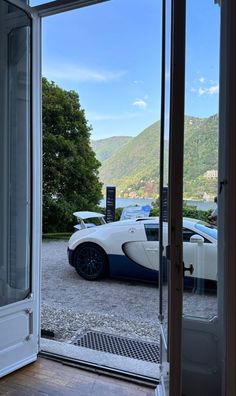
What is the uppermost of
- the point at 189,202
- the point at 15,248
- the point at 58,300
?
the point at 189,202

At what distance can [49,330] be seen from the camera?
288cm

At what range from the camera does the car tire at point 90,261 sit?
455 centimetres

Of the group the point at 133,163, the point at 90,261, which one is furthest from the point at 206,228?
the point at 133,163

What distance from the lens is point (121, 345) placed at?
2.60m

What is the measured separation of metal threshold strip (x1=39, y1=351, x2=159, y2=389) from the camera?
2.03 m

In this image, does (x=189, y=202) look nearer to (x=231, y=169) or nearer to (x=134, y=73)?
(x=231, y=169)

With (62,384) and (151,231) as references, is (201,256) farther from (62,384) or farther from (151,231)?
(151,231)

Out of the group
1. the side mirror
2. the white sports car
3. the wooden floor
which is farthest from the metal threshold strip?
the white sports car

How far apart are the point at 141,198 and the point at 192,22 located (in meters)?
5.39

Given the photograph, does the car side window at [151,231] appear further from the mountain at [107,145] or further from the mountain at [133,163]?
the mountain at [107,145]

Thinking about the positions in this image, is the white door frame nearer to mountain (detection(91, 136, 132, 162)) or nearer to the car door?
the car door

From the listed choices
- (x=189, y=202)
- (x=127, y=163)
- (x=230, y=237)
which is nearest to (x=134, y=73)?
(x=127, y=163)

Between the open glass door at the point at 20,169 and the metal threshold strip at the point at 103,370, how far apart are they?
0.15 metres

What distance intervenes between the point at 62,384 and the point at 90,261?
2.69 meters
